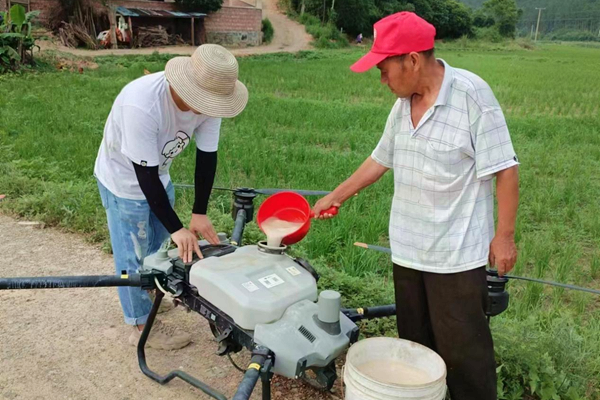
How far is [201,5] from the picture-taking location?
973 inches

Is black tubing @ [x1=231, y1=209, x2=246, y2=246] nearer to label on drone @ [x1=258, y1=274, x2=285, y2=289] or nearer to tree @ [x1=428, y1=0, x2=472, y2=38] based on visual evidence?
label on drone @ [x1=258, y1=274, x2=285, y2=289]

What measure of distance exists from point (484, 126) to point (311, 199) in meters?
2.86

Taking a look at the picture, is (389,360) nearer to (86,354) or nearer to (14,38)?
(86,354)

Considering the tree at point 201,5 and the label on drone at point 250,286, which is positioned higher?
the tree at point 201,5

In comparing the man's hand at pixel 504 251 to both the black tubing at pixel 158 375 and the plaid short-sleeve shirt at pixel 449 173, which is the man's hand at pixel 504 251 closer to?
the plaid short-sleeve shirt at pixel 449 173

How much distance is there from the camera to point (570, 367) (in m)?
2.30

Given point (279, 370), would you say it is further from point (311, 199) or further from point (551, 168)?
point (551, 168)

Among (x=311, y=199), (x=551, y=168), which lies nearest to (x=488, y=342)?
(x=311, y=199)

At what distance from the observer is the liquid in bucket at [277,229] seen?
80.1 inches

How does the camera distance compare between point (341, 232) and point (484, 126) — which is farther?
point (341, 232)

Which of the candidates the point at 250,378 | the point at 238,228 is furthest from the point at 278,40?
the point at 250,378

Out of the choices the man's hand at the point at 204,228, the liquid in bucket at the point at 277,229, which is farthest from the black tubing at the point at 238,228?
the liquid in bucket at the point at 277,229

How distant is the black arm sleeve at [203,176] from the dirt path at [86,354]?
0.72 meters

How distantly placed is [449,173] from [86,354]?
1.88 meters
